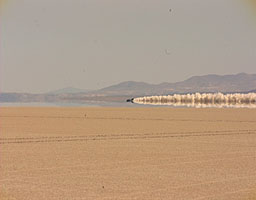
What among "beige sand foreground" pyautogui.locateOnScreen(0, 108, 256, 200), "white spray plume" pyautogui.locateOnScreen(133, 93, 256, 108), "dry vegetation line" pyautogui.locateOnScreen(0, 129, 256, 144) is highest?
"beige sand foreground" pyautogui.locateOnScreen(0, 108, 256, 200)

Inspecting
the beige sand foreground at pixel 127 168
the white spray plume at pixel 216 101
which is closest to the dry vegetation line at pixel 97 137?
the beige sand foreground at pixel 127 168

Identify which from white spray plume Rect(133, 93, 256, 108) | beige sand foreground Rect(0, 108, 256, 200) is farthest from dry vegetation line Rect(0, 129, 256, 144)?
white spray plume Rect(133, 93, 256, 108)

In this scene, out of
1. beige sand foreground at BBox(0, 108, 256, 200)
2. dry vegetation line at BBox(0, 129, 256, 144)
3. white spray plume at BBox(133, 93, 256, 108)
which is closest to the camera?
beige sand foreground at BBox(0, 108, 256, 200)

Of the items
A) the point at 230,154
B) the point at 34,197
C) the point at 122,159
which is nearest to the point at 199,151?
the point at 230,154

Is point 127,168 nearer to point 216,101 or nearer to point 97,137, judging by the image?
A: point 97,137

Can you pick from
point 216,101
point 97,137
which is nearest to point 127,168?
point 97,137

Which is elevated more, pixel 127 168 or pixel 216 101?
pixel 127 168

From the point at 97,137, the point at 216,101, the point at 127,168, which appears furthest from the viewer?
the point at 216,101

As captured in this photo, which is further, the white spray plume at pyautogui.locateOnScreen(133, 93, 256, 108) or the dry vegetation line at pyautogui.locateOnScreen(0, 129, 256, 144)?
the white spray plume at pyautogui.locateOnScreen(133, 93, 256, 108)

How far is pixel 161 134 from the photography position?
85.7 feet

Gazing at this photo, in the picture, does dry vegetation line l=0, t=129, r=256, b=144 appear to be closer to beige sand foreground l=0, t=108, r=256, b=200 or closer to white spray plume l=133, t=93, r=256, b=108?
beige sand foreground l=0, t=108, r=256, b=200

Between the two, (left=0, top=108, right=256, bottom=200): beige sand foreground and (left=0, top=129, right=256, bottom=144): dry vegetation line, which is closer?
(left=0, top=108, right=256, bottom=200): beige sand foreground

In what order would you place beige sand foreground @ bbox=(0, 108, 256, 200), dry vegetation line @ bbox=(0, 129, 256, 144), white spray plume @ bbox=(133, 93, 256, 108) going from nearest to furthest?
beige sand foreground @ bbox=(0, 108, 256, 200)
dry vegetation line @ bbox=(0, 129, 256, 144)
white spray plume @ bbox=(133, 93, 256, 108)

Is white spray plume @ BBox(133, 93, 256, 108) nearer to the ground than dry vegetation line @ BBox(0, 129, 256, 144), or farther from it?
nearer to the ground
